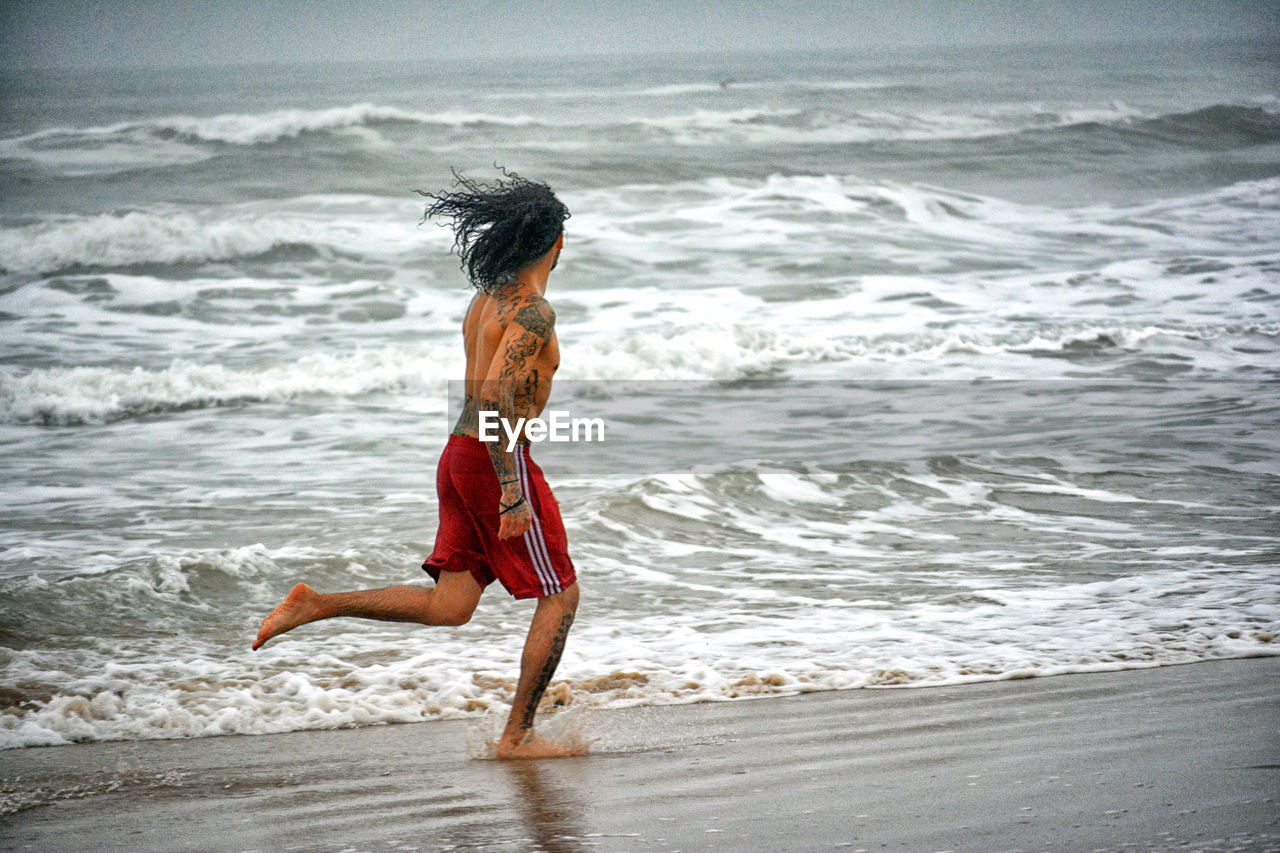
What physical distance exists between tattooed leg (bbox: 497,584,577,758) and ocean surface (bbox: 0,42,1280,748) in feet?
2.51

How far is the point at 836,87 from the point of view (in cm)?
3872

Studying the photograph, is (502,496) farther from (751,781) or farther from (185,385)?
(185,385)

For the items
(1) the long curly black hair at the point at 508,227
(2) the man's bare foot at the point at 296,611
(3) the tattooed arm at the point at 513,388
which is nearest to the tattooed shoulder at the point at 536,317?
(3) the tattooed arm at the point at 513,388

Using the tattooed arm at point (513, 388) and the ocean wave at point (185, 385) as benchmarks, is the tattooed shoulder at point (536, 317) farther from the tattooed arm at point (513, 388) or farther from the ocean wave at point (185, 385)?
the ocean wave at point (185, 385)

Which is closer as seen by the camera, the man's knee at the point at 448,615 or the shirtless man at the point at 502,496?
the shirtless man at the point at 502,496

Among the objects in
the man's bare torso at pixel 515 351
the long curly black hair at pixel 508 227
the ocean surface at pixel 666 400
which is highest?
the long curly black hair at pixel 508 227

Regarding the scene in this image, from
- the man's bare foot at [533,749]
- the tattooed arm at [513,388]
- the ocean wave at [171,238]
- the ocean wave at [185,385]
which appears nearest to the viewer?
the tattooed arm at [513,388]

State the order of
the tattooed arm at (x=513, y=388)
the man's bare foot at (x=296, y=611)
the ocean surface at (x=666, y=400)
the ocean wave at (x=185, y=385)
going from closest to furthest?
1. the tattooed arm at (x=513, y=388)
2. the man's bare foot at (x=296, y=611)
3. the ocean surface at (x=666, y=400)
4. the ocean wave at (x=185, y=385)

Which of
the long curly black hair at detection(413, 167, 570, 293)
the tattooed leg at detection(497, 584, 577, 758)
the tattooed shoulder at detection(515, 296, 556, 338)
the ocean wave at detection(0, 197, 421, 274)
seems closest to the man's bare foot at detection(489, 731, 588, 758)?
the tattooed leg at detection(497, 584, 577, 758)

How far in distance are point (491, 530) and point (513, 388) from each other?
1.46ft

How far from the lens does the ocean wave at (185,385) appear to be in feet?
39.2

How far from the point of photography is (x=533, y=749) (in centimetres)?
386

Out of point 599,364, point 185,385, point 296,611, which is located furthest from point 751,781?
point 599,364

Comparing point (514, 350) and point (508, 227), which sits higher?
point (508, 227)
